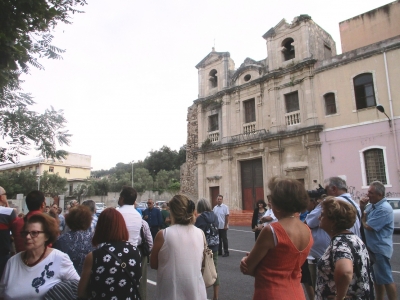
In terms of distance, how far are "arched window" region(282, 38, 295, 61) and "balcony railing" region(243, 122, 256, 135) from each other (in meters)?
4.98

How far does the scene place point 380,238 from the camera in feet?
14.5

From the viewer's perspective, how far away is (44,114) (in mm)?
8633

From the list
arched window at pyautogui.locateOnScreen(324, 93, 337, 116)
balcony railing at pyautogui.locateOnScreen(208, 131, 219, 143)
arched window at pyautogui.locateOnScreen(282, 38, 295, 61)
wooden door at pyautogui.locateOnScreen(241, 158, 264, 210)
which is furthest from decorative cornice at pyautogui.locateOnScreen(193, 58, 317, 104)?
wooden door at pyautogui.locateOnScreen(241, 158, 264, 210)

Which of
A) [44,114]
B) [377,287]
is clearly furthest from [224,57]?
[377,287]

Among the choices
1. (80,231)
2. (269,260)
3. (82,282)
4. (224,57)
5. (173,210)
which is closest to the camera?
(269,260)

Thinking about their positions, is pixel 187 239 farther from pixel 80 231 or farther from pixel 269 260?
pixel 80 231

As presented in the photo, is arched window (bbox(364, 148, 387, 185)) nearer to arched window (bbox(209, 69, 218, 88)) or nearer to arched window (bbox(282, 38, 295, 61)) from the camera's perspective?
arched window (bbox(282, 38, 295, 61))

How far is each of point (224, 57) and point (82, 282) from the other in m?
23.5

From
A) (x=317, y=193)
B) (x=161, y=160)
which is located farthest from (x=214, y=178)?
(x=161, y=160)

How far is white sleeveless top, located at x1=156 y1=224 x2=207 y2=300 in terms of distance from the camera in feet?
10.2

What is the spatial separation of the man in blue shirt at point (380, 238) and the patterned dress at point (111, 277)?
3.53m

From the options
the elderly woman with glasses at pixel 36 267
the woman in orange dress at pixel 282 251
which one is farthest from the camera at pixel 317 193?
the elderly woman with glasses at pixel 36 267

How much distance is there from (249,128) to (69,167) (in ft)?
168

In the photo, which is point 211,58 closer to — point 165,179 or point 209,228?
point 209,228
